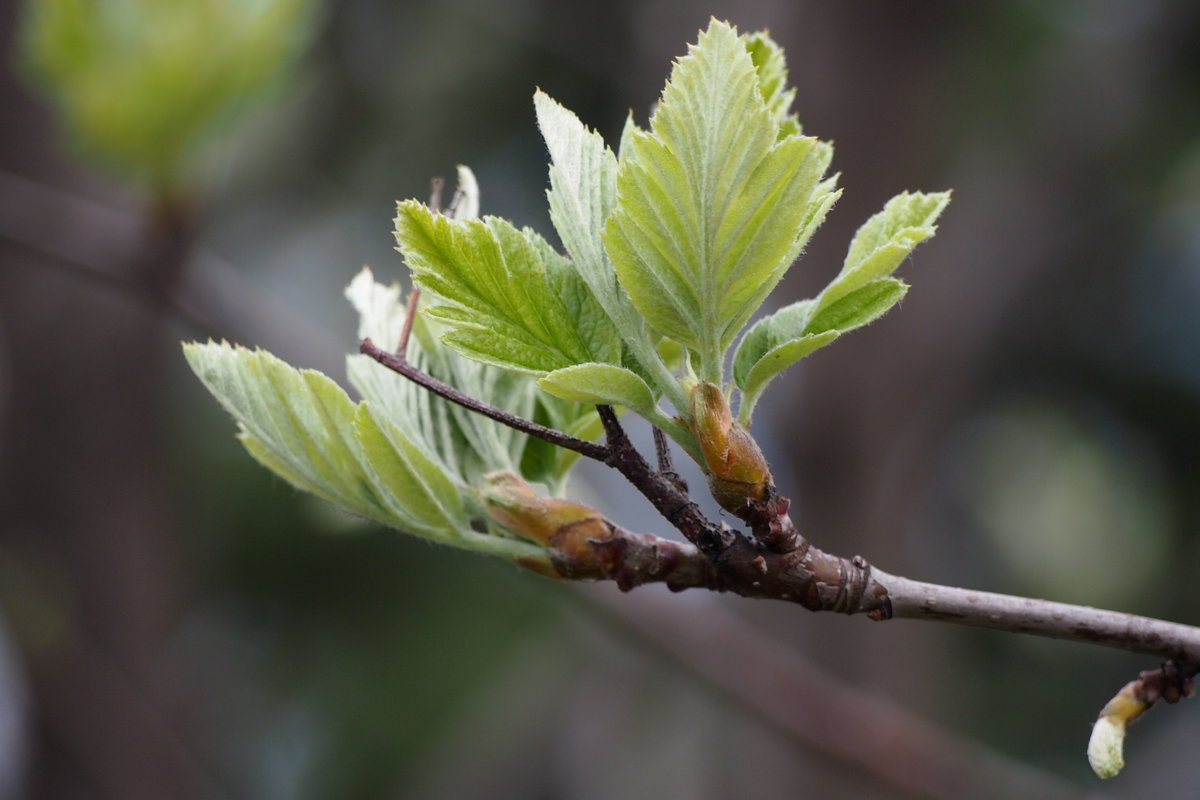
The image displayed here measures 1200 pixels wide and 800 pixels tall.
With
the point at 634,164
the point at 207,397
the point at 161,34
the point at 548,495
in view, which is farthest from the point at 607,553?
the point at 207,397

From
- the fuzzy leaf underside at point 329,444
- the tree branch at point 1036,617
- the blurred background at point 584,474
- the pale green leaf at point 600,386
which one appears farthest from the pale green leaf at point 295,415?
the blurred background at point 584,474

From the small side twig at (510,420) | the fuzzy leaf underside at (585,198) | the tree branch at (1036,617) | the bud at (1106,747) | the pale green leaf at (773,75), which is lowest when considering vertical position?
the bud at (1106,747)

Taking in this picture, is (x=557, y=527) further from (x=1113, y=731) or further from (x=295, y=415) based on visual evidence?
(x=1113, y=731)

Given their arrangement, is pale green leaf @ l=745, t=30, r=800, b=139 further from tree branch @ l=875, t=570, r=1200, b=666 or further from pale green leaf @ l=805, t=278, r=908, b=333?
tree branch @ l=875, t=570, r=1200, b=666

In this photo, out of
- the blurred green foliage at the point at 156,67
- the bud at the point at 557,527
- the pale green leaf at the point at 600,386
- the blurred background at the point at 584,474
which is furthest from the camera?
the blurred background at the point at 584,474

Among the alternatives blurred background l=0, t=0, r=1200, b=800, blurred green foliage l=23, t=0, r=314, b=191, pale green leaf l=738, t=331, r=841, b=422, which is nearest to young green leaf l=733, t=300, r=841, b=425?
pale green leaf l=738, t=331, r=841, b=422

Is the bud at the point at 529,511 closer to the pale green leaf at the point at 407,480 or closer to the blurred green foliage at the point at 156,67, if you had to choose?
the pale green leaf at the point at 407,480

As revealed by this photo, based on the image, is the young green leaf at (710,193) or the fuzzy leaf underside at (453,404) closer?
the young green leaf at (710,193)
